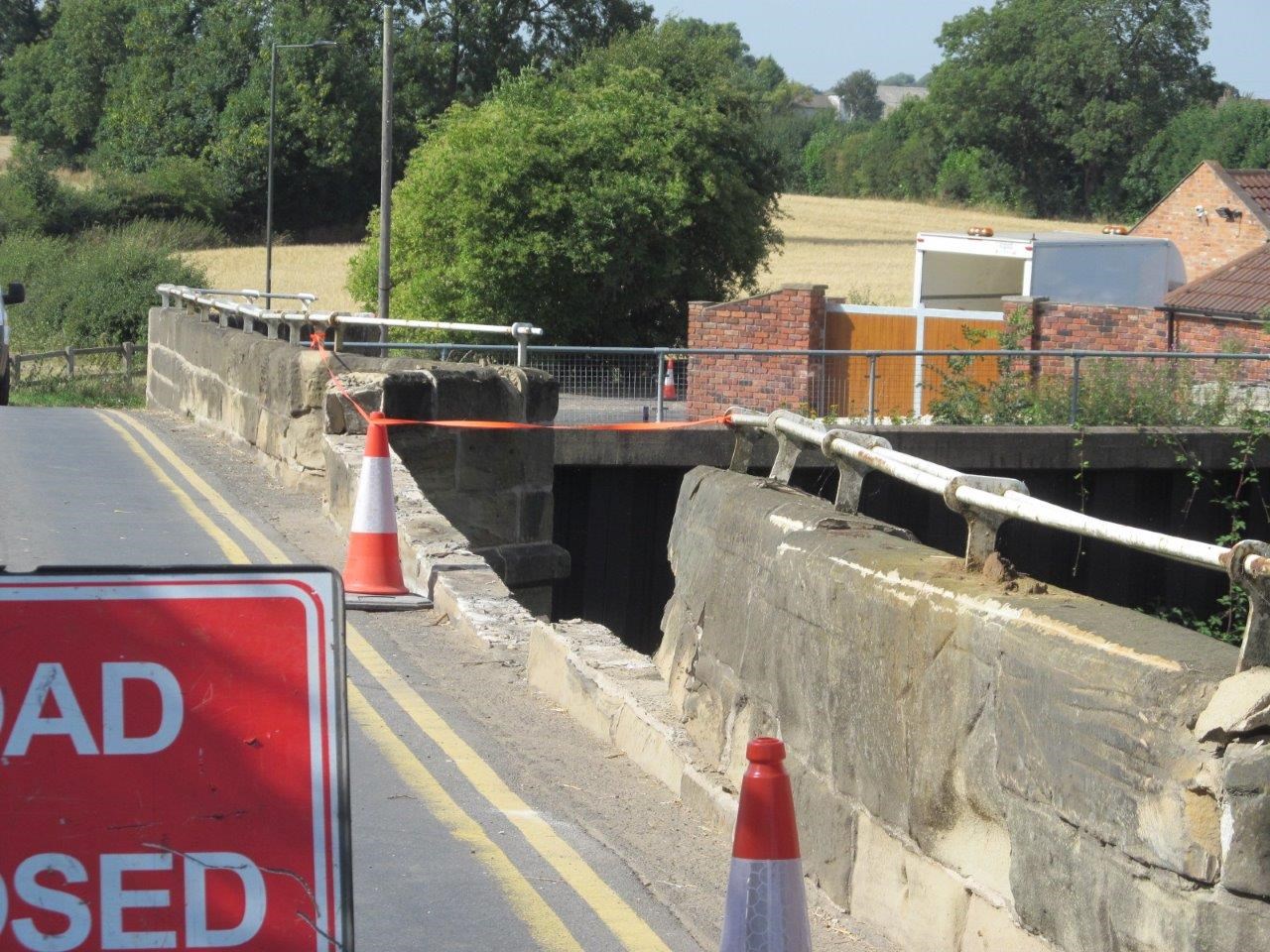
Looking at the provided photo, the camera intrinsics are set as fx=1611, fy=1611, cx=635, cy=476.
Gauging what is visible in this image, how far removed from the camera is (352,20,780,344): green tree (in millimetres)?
34281

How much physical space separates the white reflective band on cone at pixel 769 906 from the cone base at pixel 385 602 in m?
5.30

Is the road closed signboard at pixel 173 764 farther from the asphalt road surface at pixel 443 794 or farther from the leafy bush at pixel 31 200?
the leafy bush at pixel 31 200

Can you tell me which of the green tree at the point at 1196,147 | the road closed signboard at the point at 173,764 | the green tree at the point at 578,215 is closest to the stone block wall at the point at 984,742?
the road closed signboard at the point at 173,764

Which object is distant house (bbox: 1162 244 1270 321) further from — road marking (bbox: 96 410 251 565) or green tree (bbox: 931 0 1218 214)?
green tree (bbox: 931 0 1218 214)

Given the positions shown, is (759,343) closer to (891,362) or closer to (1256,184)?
(891,362)

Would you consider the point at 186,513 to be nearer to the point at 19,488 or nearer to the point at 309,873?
the point at 19,488

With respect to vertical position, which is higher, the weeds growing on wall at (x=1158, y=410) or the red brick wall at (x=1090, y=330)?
the red brick wall at (x=1090, y=330)

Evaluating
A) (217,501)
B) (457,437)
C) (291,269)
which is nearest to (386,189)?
(217,501)

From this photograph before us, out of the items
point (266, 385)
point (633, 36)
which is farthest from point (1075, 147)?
point (266, 385)

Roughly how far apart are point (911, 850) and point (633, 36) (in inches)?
1793

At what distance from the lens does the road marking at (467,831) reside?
15.1ft

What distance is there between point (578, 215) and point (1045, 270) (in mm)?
10255

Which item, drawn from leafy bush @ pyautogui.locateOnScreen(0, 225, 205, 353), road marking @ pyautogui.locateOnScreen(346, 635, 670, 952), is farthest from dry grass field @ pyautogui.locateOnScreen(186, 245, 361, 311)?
road marking @ pyautogui.locateOnScreen(346, 635, 670, 952)

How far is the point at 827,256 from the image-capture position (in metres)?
65.3
